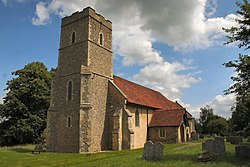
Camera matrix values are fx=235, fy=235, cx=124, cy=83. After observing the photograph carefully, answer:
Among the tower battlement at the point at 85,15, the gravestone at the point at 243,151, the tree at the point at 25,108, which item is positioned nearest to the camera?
the gravestone at the point at 243,151

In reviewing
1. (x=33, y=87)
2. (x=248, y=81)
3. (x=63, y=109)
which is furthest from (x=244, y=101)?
(x=33, y=87)

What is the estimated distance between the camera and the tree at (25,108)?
1294 inches

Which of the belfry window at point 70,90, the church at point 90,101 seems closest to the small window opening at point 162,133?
the church at point 90,101

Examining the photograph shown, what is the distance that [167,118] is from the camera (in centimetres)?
2908

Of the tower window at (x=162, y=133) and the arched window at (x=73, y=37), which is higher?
the arched window at (x=73, y=37)

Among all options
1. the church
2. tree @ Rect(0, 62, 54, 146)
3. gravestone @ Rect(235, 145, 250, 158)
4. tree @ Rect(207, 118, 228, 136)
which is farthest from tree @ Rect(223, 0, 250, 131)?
tree @ Rect(207, 118, 228, 136)

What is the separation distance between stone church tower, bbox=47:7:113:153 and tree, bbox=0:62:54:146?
34.8 ft

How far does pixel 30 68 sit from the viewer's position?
3731cm

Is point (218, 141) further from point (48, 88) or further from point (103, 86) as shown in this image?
point (48, 88)

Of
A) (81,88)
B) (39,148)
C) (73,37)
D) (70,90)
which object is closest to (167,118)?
(81,88)

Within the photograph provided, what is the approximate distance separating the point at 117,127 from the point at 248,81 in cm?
1336

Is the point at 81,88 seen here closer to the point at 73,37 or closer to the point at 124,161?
the point at 73,37

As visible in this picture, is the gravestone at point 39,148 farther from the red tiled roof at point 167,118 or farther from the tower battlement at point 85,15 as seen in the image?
the tower battlement at point 85,15

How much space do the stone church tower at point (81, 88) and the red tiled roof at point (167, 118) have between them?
7471 millimetres
